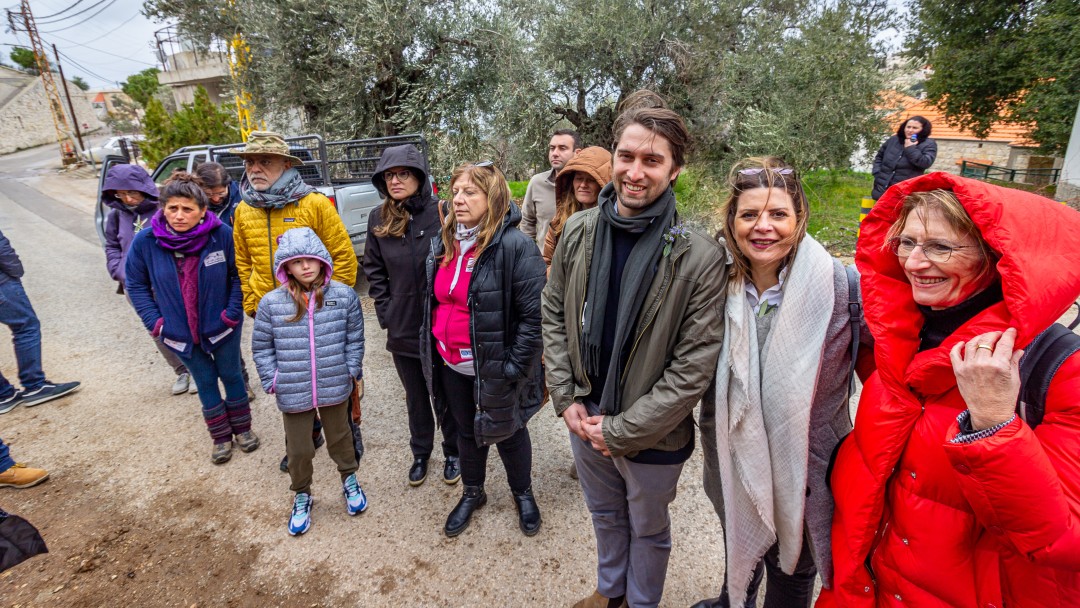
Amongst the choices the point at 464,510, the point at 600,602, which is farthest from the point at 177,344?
the point at 600,602

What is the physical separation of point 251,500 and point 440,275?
1.99 metres

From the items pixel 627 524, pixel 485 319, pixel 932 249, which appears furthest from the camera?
pixel 485 319

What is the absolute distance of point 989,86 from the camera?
13.2m

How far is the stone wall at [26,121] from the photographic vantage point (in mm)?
34438

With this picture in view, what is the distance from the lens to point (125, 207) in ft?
13.1

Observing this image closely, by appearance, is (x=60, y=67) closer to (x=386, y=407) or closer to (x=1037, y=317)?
(x=386, y=407)

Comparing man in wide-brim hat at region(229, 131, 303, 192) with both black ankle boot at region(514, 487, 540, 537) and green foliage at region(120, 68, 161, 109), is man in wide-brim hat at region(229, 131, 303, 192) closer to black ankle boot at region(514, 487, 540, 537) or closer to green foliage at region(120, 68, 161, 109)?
black ankle boot at region(514, 487, 540, 537)

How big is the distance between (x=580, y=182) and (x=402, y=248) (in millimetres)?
1144

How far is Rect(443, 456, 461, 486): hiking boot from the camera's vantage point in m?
3.13

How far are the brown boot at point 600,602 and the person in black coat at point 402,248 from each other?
4.19 ft

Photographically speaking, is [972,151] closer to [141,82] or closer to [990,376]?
[990,376]

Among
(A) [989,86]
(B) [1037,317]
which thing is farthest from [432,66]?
(A) [989,86]

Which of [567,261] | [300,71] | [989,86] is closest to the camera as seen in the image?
[567,261]

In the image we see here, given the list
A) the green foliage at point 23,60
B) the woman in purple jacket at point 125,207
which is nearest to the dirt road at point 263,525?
the woman in purple jacket at point 125,207
